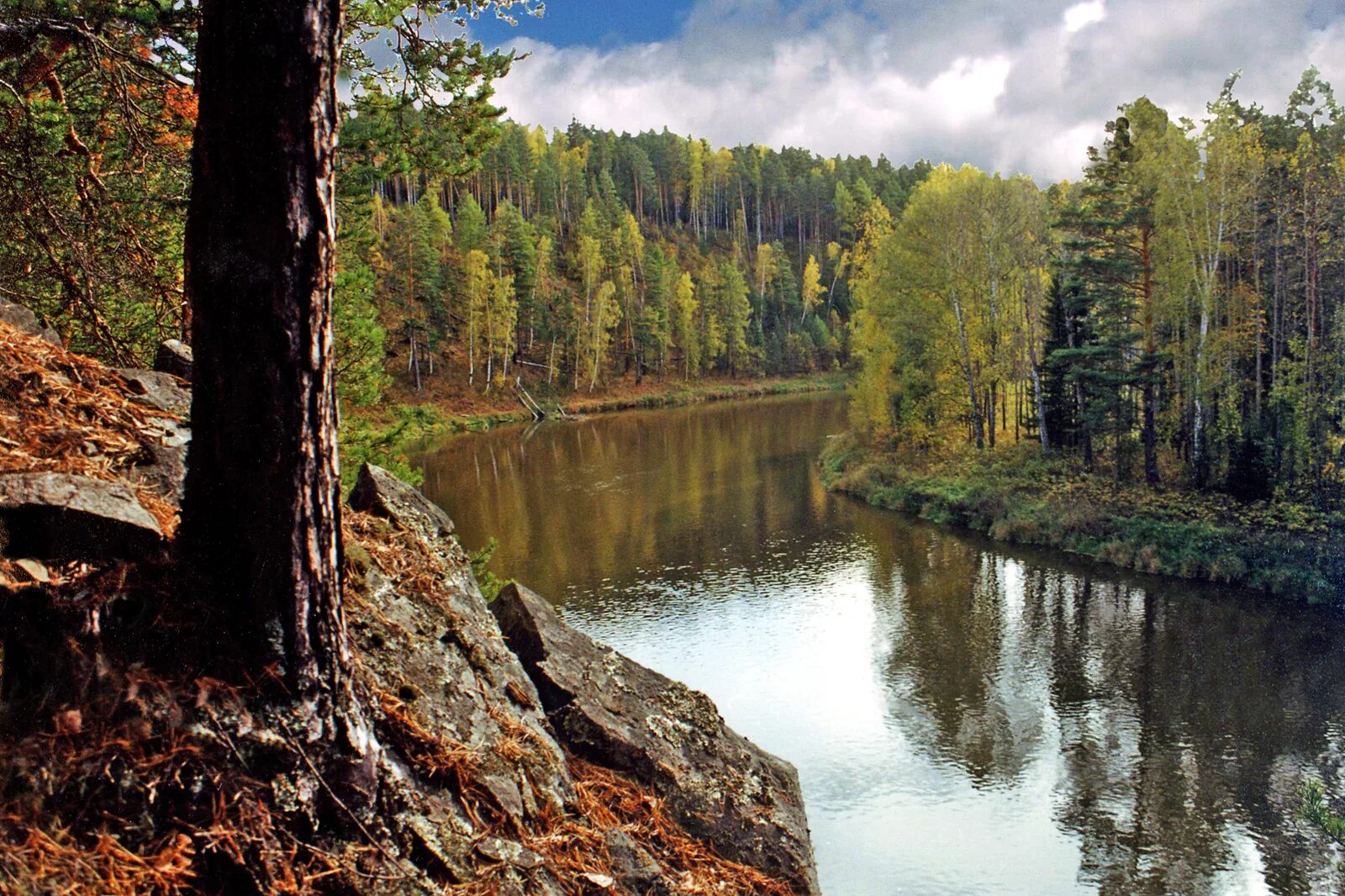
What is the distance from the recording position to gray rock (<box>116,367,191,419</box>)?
4.55 m

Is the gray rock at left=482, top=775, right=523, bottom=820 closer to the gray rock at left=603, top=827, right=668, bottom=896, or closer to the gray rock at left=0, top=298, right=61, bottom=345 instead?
the gray rock at left=603, top=827, right=668, bottom=896

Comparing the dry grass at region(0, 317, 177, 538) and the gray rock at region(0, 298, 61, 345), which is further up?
the gray rock at region(0, 298, 61, 345)

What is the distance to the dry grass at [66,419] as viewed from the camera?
3.47 m

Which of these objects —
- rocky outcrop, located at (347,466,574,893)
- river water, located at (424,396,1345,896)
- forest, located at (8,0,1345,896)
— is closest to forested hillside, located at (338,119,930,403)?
forest, located at (8,0,1345,896)

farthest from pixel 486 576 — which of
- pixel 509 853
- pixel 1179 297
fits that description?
pixel 1179 297

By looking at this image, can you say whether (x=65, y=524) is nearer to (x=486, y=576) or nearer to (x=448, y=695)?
(x=448, y=695)

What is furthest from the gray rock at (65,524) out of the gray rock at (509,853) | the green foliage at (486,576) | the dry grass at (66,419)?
the green foliage at (486,576)

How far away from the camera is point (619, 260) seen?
2778 inches

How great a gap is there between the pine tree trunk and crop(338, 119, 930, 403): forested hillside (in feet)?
123

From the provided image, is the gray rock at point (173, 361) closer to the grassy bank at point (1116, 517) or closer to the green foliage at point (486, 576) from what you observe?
the green foliage at point (486, 576)

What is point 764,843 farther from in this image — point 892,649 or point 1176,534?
point 1176,534

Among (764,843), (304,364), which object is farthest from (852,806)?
(304,364)

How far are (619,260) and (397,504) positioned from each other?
220 ft

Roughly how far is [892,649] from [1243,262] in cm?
1577
